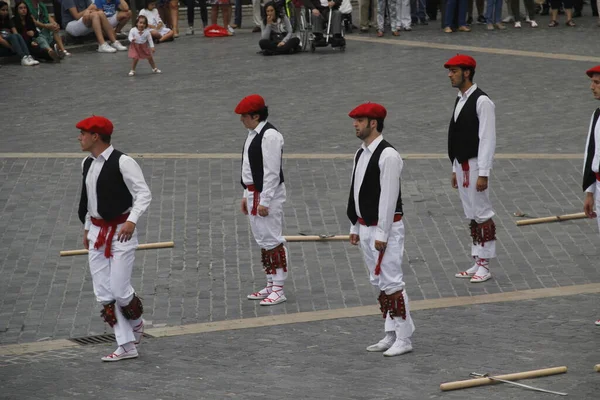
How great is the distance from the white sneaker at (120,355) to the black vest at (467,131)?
3.67 m

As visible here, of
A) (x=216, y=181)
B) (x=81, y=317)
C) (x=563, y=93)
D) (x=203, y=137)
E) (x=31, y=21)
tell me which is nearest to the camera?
(x=81, y=317)

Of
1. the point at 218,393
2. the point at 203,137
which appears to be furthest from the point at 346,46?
the point at 218,393

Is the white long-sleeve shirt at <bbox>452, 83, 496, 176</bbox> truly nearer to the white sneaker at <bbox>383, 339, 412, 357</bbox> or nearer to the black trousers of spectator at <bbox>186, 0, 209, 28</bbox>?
the white sneaker at <bbox>383, 339, 412, 357</bbox>

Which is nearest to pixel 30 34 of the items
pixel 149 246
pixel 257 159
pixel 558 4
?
pixel 558 4

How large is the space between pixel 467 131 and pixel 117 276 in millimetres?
3672

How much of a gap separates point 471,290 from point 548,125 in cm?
680

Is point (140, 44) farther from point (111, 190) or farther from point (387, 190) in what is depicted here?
point (387, 190)

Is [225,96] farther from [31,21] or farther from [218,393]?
[218,393]

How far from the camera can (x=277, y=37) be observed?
23.7 m

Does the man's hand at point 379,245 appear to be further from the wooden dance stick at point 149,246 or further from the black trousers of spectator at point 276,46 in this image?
the black trousers of spectator at point 276,46

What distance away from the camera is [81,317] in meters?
10.2

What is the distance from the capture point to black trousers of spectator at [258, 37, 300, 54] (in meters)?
23.6

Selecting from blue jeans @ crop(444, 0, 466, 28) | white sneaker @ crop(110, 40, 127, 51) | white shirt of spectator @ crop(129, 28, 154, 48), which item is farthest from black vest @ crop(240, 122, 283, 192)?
blue jeans @ crop(444, 0, 466, 28)

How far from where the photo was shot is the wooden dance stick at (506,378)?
26.1ft
